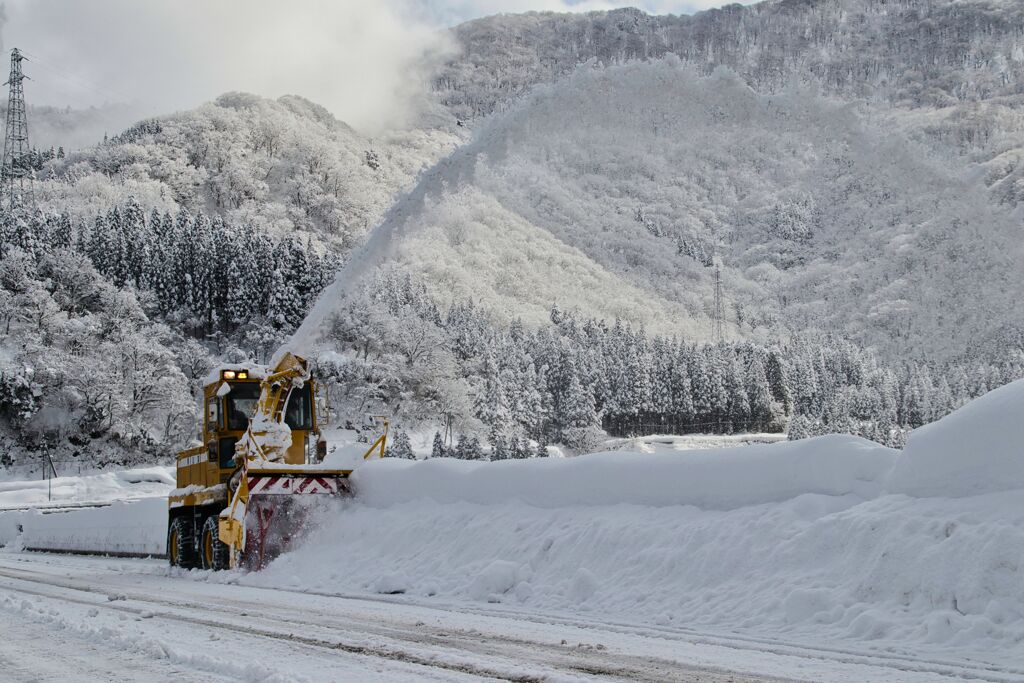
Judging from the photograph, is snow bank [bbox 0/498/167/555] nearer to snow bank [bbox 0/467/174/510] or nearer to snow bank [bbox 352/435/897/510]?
snow bank [bbox 352/435/897/510]

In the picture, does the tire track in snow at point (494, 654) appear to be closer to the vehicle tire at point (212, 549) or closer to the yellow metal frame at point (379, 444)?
the vehicle tire at point (212, 549)

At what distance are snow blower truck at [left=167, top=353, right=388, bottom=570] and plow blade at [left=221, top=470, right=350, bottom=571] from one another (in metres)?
0.02

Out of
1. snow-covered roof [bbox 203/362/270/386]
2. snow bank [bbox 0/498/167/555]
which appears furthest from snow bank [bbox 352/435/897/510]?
snow bank [bbox 0/498/167/555]

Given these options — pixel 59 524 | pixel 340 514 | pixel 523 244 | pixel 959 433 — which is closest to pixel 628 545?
pixel 959 433

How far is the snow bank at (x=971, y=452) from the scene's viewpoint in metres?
9.34

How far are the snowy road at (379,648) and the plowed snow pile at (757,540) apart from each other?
807mm

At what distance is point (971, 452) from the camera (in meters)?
9.68

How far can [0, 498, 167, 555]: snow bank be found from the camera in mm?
28219

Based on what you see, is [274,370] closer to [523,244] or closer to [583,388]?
[583,388]

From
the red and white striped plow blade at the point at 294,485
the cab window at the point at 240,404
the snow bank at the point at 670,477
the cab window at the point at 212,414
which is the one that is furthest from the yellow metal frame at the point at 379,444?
the cab window at the point at 212,414

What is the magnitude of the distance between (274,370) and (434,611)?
29.8 ft

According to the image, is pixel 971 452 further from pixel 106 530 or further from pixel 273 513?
pixel 106 530

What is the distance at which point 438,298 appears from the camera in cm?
15438

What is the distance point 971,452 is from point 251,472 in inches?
499
